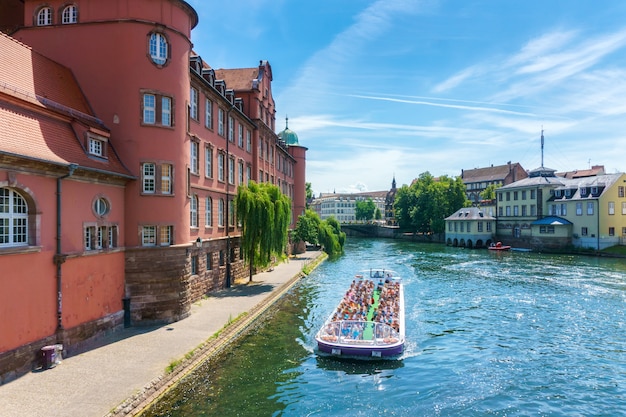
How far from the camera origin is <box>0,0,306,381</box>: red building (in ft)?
48.9

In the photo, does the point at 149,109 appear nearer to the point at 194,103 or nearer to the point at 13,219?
the point at 194,103

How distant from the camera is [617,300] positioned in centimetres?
3092

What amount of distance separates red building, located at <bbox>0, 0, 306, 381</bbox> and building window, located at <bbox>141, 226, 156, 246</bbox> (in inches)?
1.9

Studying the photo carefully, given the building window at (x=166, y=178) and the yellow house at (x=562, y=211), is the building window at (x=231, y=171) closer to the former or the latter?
the building window at (x=166, y=178)

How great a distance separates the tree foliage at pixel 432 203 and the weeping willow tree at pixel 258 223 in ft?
220

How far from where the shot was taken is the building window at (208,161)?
2873cm

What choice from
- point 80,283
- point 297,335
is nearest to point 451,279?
point 297,335

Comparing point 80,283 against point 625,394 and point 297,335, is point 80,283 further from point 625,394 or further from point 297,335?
point 625,394

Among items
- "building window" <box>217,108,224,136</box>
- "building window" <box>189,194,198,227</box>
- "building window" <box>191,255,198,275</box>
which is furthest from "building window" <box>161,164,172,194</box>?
→ "building window" <box>217,108,224,136</box>

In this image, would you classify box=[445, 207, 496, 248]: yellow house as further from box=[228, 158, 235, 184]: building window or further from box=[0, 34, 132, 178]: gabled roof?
box=[0, 34, 132, 178]: gabled roof

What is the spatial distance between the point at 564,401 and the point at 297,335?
38.3 ft

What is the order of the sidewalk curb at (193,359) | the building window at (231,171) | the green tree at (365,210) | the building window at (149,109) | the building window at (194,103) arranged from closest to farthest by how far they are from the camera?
the sidewalk curb at (193,359), the building window at (149,109), the building window at (194,103), the building window at (231,171), the green tree at (365,210)

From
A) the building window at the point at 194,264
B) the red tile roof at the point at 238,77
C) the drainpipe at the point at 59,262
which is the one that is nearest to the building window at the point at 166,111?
the drainpipe at the point at 59,262

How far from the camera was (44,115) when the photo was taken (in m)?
17.0
